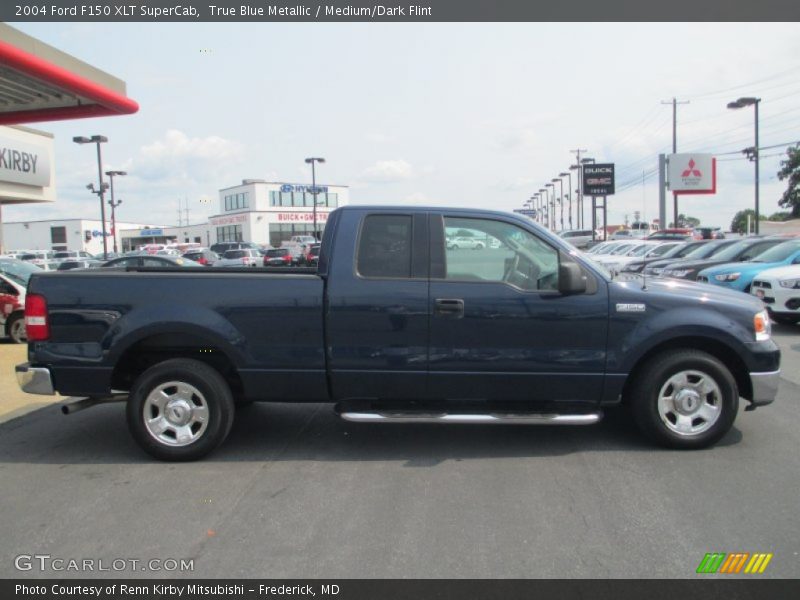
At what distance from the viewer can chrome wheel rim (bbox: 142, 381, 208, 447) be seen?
5059 mm

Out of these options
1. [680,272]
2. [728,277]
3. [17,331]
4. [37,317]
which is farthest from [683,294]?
[680,272]

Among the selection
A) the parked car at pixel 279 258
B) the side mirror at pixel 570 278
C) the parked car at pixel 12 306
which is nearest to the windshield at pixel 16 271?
the parked car at pixel 12 306

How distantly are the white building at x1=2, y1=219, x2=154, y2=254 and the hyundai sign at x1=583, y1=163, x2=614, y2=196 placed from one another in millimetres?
63995

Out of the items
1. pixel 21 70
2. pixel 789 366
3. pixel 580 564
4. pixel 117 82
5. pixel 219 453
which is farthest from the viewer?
pixel 117 82

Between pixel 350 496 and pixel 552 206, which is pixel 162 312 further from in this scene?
pixel 552 206

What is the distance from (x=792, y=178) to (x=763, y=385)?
93220 millimetres

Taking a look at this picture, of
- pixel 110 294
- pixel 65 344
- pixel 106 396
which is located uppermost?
pixel 110 294

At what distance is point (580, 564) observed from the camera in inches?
135

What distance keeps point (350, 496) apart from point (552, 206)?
101 metres

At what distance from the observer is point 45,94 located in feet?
29.9

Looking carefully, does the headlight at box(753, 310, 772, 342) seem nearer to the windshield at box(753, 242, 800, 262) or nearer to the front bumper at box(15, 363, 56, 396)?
the front bumper at box(15, 363, 56, 396)

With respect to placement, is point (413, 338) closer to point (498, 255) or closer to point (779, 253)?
point (498, 255)
